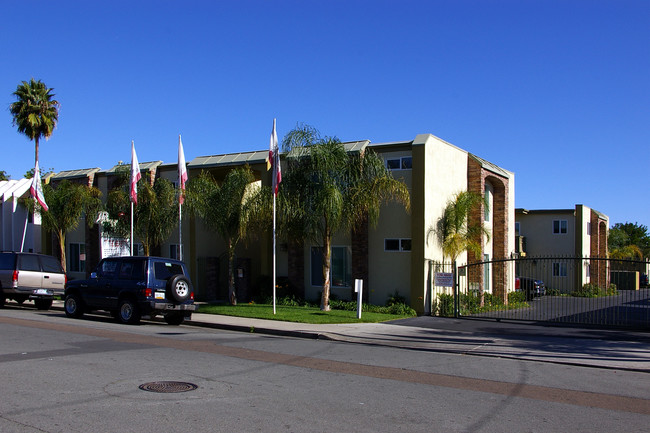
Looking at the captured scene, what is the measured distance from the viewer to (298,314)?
749 inches

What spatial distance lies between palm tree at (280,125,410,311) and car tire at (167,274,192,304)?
14.3ft

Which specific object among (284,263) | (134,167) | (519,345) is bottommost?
(519,345)

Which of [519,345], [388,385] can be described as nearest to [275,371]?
[388,385]

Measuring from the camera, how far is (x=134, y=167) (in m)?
22.4

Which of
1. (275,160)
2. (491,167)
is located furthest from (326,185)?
(491,167)

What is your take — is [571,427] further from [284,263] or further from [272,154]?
[284,263]

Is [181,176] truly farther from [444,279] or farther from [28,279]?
[444,279]

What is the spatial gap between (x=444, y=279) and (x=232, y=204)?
791 cm

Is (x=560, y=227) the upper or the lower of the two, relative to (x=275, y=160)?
lower

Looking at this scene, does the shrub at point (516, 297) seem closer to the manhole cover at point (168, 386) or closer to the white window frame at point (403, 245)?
the white window frame at point (403, 245)

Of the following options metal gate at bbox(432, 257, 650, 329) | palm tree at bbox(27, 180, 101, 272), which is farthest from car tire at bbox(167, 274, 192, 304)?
palm tree at bbox(27, 180, 101, 272)

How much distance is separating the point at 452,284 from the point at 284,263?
691cm

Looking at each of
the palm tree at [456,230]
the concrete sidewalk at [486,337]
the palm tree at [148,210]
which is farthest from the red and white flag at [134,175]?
the palm tree at [456,230]

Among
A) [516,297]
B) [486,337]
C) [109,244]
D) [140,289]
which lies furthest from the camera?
[516,297]
